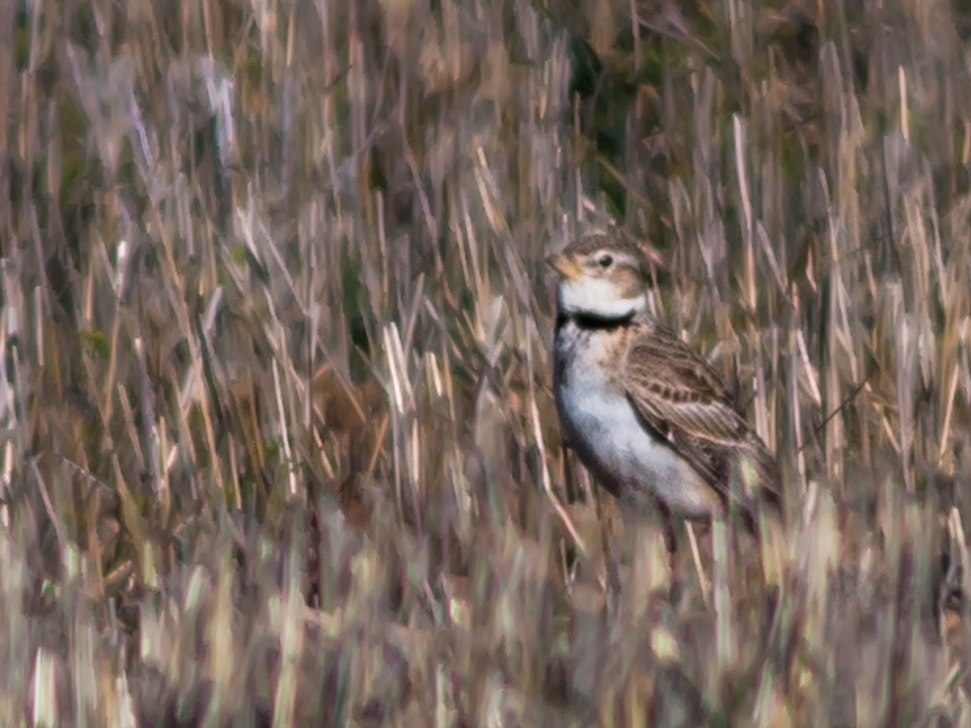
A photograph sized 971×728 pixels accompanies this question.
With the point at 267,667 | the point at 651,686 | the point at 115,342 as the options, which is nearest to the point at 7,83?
the point at 115,342

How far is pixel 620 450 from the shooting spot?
4.65 m

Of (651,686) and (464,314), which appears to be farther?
(464,314)

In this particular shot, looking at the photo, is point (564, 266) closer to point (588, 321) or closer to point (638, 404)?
point (588, 321)

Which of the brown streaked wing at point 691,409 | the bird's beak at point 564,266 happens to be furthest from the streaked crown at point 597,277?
the brown streaked wing at point 691,409

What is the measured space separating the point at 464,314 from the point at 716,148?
93 cm

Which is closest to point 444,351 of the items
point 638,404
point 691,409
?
point 638,404

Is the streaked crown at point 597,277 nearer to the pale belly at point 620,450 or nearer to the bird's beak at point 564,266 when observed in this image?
the bird's beak at point 564,266

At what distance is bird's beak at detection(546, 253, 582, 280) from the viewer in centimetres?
484

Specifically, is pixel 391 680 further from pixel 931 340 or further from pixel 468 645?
pixel 931 340

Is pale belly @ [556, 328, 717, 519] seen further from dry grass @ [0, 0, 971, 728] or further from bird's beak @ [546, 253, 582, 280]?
bird's beak @ [546, 253, 582, 280]

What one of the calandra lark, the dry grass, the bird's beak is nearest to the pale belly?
the calandra lark

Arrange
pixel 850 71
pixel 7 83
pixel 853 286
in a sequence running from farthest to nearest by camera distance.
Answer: pixel 7 83 → pixel 850 71 → pixel 853 286

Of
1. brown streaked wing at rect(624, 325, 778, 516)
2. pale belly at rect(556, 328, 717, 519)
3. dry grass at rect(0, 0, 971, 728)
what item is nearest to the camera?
dry grass at rect(0, 0, 971, 728)

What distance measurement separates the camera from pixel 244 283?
4.87 m
